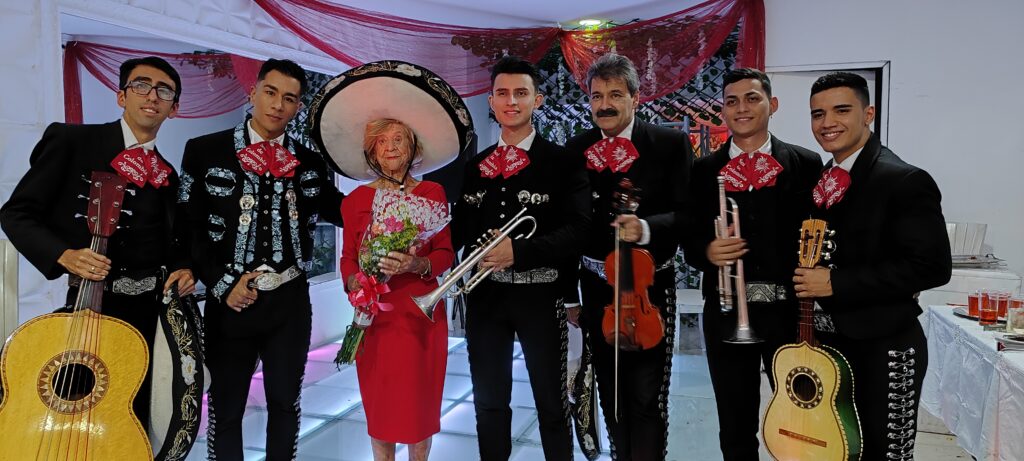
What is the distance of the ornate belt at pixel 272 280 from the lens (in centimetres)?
263

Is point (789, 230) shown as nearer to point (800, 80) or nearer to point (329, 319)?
point (800, 80)

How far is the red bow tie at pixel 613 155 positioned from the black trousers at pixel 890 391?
43.6 inches

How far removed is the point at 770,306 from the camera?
2553mm

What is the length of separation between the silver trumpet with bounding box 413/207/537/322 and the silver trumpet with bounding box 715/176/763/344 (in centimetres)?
73

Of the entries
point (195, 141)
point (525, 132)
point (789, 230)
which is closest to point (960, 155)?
point (789, 230)

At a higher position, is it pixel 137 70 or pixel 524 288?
pixel 137 70

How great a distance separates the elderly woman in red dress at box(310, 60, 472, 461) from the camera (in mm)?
2572

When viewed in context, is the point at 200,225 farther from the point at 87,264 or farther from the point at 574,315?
the point at 574,315

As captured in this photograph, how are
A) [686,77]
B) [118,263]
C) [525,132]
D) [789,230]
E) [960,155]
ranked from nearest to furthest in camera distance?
[118,263], [789,230], [525,132], [686,77], [960,155]

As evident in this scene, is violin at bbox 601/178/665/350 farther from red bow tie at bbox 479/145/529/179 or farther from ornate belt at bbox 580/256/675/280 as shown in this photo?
red bow tie at bbox 479/145/529/179

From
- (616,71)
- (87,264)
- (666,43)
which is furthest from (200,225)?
(666,43)

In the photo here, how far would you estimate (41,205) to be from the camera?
238 centimetres

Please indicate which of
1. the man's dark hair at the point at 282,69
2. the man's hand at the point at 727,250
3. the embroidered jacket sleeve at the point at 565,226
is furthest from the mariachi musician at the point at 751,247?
the man's dark hair at the point at 282,69

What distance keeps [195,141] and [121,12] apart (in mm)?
1552
